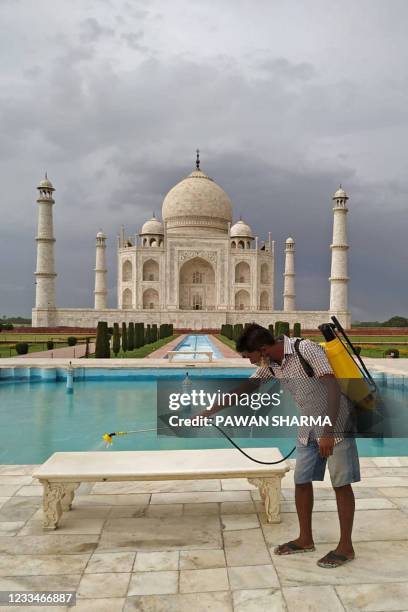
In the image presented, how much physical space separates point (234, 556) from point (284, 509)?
69cm

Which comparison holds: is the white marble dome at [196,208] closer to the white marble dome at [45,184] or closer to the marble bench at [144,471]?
the white marble dome at [45,184]

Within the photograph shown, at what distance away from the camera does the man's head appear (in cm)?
225

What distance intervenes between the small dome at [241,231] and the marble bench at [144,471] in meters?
37.2

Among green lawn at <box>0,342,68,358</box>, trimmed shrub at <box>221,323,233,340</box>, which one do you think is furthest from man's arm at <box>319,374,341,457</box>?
trimmed shrub at <box>221,323,233,340</box>

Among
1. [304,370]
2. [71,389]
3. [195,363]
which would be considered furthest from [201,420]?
[195,363]

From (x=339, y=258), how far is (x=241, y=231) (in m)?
9.57

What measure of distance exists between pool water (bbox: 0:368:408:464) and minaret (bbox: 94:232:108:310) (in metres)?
26.9

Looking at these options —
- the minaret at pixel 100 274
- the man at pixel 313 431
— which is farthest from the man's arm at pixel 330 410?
the minaret at pixel 100 274

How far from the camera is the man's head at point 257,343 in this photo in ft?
7.38

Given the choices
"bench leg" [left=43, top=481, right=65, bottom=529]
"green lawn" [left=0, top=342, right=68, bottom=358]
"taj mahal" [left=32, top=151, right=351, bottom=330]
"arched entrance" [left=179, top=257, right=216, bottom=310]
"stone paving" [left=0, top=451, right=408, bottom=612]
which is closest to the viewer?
"stone paving" [left=0, top=451, right=408, bottom=612]

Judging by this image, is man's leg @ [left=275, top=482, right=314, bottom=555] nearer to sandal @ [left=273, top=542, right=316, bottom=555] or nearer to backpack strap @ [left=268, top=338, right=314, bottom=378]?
sandal @ [left=273, top=542, right=316, bottom=555]

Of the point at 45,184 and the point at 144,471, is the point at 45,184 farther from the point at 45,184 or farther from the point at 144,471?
the point at 144,471

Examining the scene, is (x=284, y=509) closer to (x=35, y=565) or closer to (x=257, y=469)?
(x=257, y=469)

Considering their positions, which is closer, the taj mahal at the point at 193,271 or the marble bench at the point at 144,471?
the marble bench at the point at 144,471
